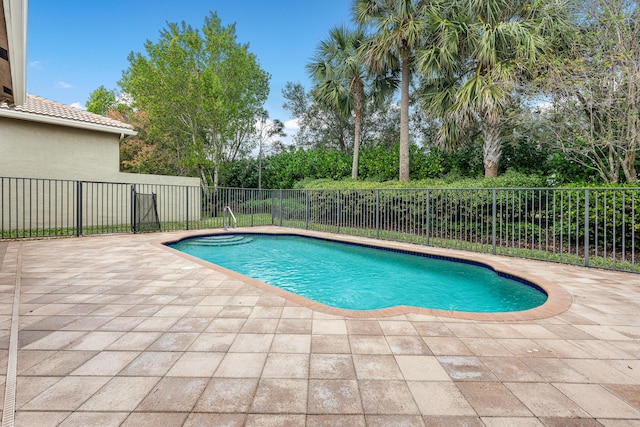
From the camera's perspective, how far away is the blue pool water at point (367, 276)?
4293 millimetres

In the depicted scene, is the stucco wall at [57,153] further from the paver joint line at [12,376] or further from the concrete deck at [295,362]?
the paver joint line at [12,376]

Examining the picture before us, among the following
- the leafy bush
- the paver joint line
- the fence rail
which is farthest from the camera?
the fence rail

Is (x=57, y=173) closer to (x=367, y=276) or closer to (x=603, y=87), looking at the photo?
(x=367, y=276)

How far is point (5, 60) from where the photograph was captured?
3.67m

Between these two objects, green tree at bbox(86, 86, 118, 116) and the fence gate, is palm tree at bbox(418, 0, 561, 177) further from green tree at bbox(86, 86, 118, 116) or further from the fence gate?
green tree at bbox(86, 86, 118, 116)

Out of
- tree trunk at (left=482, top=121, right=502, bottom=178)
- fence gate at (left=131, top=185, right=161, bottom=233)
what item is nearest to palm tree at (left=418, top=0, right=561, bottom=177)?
tree trunk at (left=482, top=121, right=502, bottom=178)

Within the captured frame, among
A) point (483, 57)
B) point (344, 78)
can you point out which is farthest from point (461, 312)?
point (344, 78)

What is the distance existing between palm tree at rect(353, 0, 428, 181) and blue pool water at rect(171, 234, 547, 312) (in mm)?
4280

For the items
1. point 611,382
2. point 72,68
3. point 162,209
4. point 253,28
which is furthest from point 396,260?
point 72,68

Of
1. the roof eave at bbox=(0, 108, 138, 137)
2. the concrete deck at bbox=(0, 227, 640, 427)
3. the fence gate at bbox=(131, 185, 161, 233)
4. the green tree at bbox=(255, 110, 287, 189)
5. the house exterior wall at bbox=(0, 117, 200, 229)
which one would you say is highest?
the green tree at bbox=(255, 110, 287, 189)

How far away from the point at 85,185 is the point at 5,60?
25.7 feet

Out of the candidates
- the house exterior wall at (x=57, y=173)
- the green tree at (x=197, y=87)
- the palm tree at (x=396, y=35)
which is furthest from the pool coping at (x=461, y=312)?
the green tree at (x=197, y=87)

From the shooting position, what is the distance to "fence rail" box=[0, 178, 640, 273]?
5.85m

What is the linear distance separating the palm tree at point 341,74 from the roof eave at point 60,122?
24.1 feet
